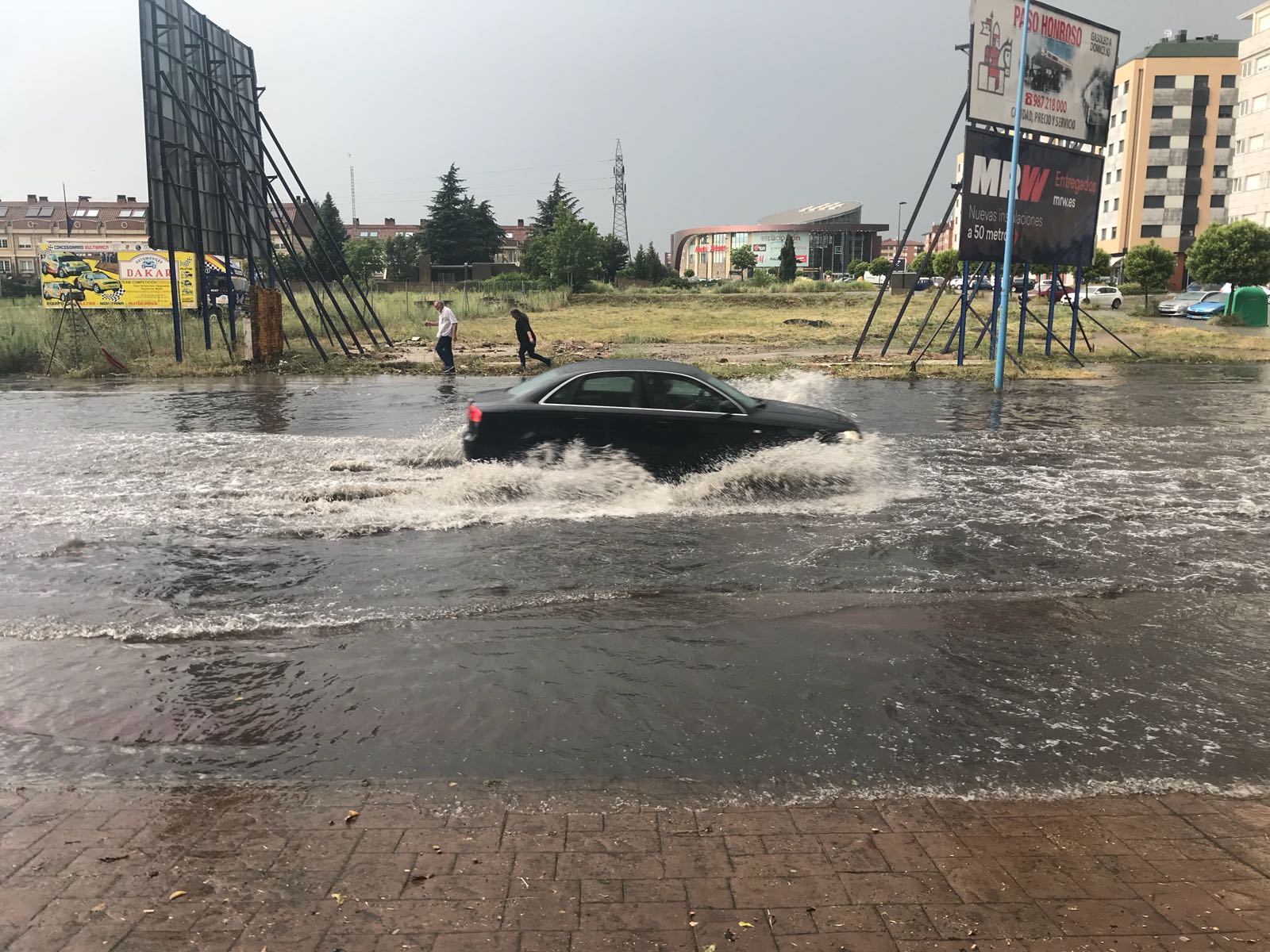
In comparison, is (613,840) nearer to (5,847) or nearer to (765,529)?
(5,847)

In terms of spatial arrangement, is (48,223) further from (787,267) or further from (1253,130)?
(1253,130)

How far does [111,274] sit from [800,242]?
127836 mm

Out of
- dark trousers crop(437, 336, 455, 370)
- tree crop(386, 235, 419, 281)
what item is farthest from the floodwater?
tree crop(386, 235, 419, 281)

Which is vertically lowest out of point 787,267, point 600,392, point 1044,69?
point 600,392

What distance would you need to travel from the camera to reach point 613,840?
11.7 ft

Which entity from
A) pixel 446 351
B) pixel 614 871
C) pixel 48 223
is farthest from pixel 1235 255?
pixel 48 223

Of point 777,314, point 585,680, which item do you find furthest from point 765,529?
point 777,314

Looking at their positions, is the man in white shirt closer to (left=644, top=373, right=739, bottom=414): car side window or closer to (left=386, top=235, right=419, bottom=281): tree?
(left=644, top=373, right=739, bottom=414): car side window

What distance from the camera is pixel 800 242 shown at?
14638cm

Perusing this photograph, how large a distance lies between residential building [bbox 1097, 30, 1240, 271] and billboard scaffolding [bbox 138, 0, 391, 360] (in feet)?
257

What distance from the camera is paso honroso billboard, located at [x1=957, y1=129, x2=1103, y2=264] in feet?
72.0

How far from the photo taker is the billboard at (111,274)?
28.5 meters

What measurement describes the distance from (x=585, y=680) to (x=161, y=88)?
23.7m

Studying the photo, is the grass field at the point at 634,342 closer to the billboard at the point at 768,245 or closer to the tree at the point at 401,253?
the tree at the point at 401,253
